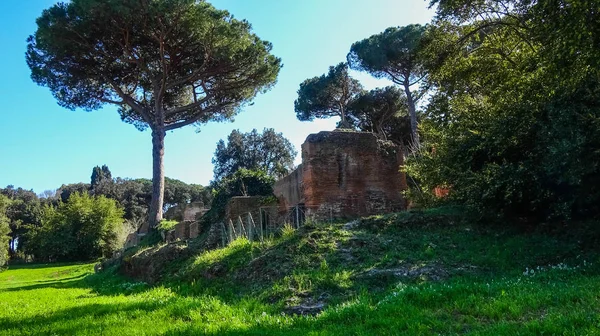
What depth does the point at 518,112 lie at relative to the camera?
905cm

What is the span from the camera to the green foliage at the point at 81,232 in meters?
38.6

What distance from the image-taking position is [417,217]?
32.7ft

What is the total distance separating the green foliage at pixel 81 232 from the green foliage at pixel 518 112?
3343 cm

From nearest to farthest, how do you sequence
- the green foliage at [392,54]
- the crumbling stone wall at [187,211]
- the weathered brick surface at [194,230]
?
the weathered brick surface at [194,230], the crumbling stone wall at [187,211], the green foliage at [392,54]

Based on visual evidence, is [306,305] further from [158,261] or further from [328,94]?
[328,94]

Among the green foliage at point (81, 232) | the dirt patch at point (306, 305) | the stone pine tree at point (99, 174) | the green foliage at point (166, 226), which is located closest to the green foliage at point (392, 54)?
the green foliage at point (166, 226)

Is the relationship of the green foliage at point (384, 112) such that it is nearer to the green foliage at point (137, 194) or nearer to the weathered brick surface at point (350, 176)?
the weathered brick surface at point (350, 176)

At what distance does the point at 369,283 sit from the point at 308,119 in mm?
29848

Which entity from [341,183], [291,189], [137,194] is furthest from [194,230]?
[137,194]

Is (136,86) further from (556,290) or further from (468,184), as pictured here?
(556,290)

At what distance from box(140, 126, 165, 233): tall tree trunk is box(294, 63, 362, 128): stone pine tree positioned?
13.3 meters

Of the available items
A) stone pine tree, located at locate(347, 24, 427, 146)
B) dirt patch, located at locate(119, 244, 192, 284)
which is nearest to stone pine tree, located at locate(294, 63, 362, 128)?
stone pine tree, located at locate(347, 24, 427, 146)

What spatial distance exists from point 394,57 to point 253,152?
25290 mm

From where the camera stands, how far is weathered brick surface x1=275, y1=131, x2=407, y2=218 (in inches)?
528
